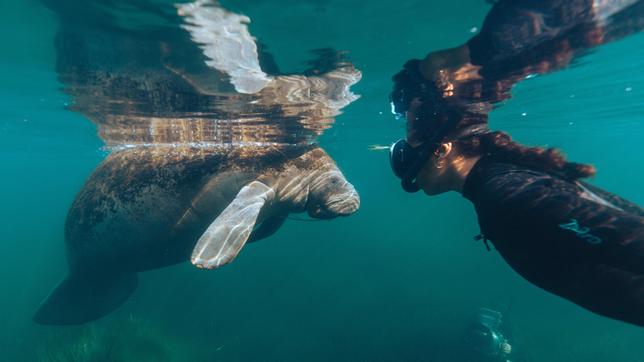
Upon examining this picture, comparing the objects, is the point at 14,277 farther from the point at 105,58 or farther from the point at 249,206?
the point at 249,206

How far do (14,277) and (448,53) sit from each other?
34.5 metres

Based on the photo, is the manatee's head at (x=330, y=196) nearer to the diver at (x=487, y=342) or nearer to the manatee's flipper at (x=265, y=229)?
the manatee's flipper at (x=265, y=229)

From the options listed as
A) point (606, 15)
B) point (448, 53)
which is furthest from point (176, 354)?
point (606, 15)

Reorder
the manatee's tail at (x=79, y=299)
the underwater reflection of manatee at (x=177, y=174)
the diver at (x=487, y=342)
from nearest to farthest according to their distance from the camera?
the underwater reflection of manatee at (x=177, y=174), the manatee's tail at (x=79, y=299), the diver at (x=487, y=342)

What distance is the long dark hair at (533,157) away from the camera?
2.73m

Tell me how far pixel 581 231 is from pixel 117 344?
14.6 meters

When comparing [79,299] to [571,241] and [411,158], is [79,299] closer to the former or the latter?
[411,158]

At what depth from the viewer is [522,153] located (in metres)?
2.91

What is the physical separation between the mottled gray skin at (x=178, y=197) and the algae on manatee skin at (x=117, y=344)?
5402 mm

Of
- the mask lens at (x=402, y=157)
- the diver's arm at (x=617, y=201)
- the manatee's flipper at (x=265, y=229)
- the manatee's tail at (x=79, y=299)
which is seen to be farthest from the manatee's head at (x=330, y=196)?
the manatee's tail at (x=79, y=299)

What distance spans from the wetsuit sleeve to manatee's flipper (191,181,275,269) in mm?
3784

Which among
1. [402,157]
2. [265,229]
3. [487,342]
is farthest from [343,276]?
[402,157]

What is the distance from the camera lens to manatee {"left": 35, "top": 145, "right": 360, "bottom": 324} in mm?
7660

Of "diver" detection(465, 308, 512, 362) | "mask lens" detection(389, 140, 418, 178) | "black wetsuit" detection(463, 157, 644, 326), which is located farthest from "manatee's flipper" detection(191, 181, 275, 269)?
"diver" detection(465, 308, 512, 362)
